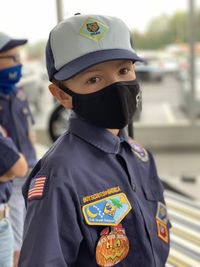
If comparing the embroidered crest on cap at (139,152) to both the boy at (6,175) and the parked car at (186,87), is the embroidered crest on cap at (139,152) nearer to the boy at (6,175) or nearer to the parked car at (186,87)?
the boy at (6,175)

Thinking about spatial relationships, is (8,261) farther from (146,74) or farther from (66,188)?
(146,74)

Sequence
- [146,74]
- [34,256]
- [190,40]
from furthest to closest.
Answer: [146,74]
[190,40]
[34,256]

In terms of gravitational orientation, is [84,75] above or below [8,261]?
above

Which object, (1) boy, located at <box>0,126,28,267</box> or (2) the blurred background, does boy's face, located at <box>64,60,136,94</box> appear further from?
(2) the blurred background

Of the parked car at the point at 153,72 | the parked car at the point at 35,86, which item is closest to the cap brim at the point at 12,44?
the parked car at the point at 35,86

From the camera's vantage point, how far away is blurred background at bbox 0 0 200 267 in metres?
4.55

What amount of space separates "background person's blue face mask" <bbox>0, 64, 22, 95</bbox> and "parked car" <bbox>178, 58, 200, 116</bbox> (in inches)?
139

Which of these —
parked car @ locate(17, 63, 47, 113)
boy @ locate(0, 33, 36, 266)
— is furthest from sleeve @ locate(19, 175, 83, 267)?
parked car @ locate(17, 63, 47, 113)

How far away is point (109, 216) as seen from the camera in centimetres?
105

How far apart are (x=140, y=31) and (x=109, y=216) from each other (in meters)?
4.30

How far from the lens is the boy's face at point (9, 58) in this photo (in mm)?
1822

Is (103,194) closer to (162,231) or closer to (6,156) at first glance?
(162,231)

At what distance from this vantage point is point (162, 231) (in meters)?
1.22

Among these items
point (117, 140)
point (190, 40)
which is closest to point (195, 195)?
point (190, 40)
